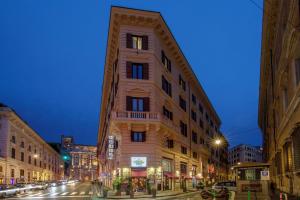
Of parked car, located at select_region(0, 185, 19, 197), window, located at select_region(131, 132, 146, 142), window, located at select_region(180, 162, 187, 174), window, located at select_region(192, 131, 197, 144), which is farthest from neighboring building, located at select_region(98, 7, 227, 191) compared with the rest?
window, located at select_region(192, 131, 197, 144)

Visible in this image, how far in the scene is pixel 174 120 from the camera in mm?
51969

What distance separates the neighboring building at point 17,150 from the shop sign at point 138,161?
90.8 ft

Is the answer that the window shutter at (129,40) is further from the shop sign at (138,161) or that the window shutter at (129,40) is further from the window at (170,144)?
the window at (170,144)

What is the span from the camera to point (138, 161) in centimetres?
4091

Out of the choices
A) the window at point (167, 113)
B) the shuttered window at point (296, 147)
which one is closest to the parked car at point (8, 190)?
the window at point (167, 113)

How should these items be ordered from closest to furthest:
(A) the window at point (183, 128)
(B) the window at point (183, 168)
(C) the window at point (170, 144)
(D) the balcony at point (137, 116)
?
(D) the balcony at point (137, 116) < (C) the window at point (170, 144) < (B) the window at point (183, 168) < (A) the window at point (183, 128)

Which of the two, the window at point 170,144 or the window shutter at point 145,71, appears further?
the window at point 170,144

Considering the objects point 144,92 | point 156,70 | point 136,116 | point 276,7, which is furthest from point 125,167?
point 276,7

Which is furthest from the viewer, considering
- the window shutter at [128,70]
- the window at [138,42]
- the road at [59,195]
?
the window at [138,42]

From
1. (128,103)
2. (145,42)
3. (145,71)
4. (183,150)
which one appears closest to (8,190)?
(128,103)

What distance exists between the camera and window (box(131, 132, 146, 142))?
4134 cm

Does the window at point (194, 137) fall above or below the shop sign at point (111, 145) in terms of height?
A: above

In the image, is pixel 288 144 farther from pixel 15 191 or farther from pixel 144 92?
pixel 15 191

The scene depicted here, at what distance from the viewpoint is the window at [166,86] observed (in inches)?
1849
